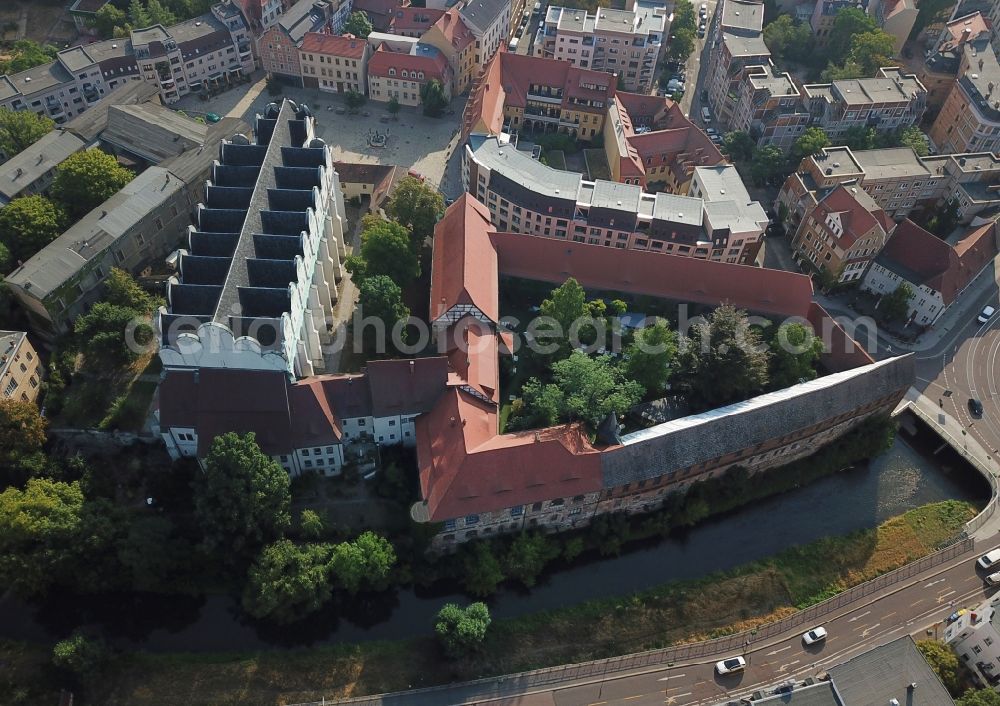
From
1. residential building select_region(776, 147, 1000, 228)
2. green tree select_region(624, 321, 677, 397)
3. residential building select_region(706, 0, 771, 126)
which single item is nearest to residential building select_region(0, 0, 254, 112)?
residential building select_region(706, 0, 771, 126)

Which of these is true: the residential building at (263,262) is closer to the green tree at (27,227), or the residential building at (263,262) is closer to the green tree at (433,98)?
the green tree at (27,227)

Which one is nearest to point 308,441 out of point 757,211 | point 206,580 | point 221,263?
point 206,580

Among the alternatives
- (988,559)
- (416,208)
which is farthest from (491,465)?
(988,559)

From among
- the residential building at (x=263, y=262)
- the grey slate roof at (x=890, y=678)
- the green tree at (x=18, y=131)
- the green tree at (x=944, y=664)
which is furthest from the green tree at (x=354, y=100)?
the green tree at (x=944, y=664)

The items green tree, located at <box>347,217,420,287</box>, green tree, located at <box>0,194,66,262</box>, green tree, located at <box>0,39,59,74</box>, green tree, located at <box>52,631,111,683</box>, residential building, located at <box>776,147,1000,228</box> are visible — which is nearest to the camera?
green tree, located at <box>52,631,111,683</box>

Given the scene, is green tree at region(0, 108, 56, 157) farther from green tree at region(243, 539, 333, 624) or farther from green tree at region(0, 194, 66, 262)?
green tree at region(243, 539, 333, 624)

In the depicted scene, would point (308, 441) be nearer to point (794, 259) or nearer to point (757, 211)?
point (757, 211)

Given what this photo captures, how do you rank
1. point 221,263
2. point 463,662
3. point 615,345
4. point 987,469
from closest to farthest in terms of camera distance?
point 463,662 < point 221,263 < point 987,469 < point 615,345
